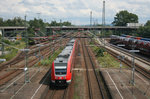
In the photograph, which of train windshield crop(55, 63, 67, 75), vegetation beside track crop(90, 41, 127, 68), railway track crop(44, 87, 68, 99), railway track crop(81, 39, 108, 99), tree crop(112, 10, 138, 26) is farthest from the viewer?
tree crop(112, 10, 138, 26)

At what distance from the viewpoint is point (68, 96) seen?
594 inches

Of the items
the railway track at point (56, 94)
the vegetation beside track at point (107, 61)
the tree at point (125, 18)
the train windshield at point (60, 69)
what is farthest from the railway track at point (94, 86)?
the tree at point (125, 18)

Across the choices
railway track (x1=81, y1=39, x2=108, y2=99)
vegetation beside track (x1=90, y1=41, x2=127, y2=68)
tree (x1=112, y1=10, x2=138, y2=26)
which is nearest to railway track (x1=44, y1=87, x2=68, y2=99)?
railway track (x1=81, y1=39, x2=108, y2=99)

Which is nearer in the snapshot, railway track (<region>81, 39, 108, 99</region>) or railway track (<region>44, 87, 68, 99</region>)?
railway track (<region>44, 87, 68, 99</region>)

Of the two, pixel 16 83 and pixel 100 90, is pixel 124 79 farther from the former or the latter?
pixel 16 83

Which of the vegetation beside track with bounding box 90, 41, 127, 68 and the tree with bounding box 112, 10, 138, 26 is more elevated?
the tree with bounding box 112, 10, 138, 26

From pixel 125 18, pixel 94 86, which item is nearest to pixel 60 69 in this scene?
pixel 94 86

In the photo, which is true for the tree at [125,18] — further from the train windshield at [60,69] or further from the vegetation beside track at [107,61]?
the train windshield at [60,69]

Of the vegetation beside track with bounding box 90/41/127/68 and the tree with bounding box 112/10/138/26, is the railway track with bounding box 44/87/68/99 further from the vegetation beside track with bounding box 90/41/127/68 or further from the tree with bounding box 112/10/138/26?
the tree with bounding box 112/10/138/26

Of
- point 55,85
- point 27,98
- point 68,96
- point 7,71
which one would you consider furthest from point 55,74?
point 7,71

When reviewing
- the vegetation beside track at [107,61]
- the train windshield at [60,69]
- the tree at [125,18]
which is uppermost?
the tree at [125,18]

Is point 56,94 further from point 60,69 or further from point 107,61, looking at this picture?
point 107,61

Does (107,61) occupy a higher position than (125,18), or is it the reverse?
(125,18)

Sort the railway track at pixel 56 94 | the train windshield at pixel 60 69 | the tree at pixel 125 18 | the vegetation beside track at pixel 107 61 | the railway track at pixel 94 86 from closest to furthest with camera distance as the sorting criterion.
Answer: the railway track at pixel 56 94 < the railway track at pixel 94 86 < the train windshield at pixel 60 69 < the vegetation beside track at pixel 107 61 < the tree at pixel 125 18
